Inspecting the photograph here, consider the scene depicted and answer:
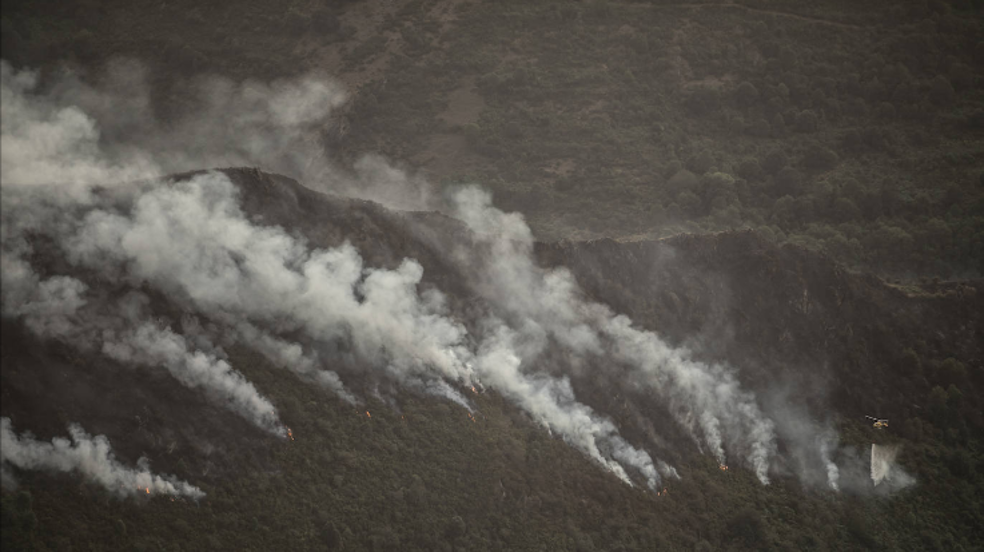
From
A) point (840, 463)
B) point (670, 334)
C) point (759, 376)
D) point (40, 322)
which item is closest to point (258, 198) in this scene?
point (40, 322)

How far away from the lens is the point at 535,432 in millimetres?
46469

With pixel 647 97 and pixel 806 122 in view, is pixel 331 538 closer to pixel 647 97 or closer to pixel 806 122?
pixel 647 97

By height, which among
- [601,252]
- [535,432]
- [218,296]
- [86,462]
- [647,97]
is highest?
[218,296]

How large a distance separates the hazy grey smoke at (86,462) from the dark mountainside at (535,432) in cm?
45

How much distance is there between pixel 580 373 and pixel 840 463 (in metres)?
16.1

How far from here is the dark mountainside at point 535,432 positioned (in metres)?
36.3

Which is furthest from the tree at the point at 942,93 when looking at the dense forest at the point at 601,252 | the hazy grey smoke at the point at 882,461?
the hazy grey smoke at the point at 882,461

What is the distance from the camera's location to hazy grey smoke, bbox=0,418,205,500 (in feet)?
111

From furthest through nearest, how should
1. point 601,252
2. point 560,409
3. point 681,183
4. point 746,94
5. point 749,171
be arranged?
1. point 746,94
2. point 749,171
3. point 681,183
4. point 601,252
5. point 560,409

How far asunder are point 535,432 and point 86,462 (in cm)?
2139

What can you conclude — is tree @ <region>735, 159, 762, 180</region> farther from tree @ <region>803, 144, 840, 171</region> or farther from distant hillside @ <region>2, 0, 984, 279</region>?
tree @ <region>803, 144, 840, 171</region>

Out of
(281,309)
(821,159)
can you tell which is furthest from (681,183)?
(281,309)

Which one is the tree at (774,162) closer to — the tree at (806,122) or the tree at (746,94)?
the tree at (806,122)

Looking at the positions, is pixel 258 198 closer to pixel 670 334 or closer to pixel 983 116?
pixel 670 334
